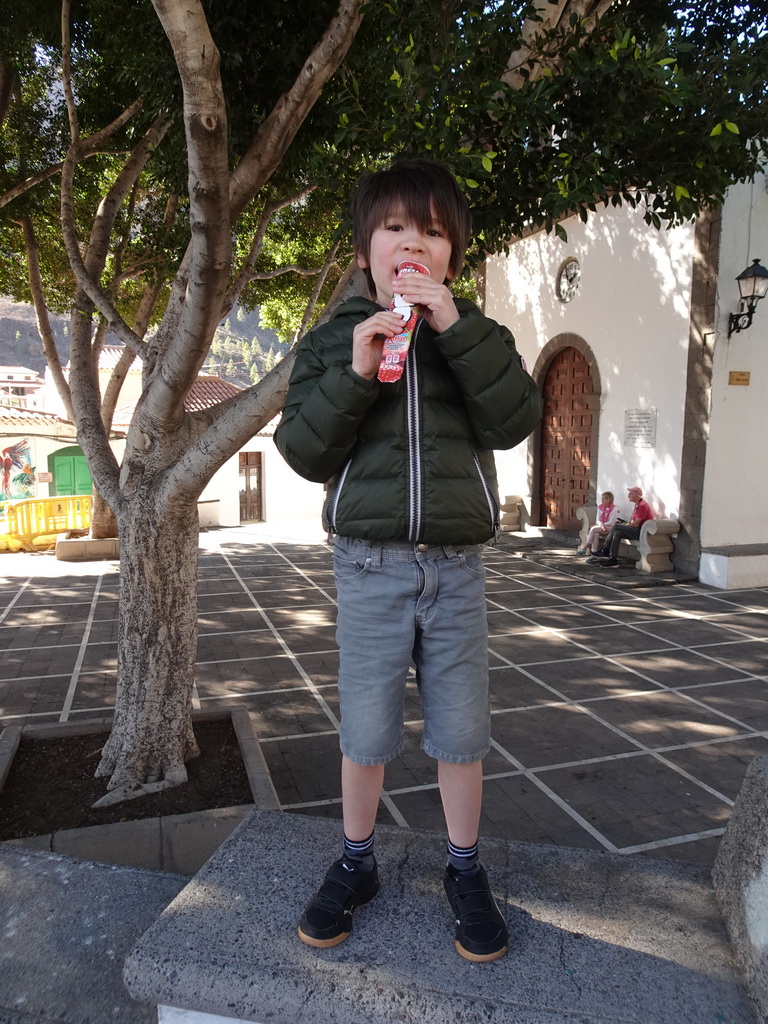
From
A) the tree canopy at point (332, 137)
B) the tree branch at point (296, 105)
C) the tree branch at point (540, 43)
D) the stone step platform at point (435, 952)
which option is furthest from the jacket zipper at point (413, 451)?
the tree branch at point (540, 43)

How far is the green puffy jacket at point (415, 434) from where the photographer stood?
1641 mm

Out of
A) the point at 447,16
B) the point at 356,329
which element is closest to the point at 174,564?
the point at 356,329

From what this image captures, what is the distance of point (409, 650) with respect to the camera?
1.76 metres

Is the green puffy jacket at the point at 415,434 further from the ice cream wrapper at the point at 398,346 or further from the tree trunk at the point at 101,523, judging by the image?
the tree trunk at the point at 101,523

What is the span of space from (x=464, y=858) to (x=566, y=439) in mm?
10159

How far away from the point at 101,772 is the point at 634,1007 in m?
2.46

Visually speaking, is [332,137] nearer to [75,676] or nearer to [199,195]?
[199,195]

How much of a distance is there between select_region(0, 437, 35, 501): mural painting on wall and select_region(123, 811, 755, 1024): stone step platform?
2096 cm

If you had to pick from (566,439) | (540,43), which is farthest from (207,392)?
(540,43)

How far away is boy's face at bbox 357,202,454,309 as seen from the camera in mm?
1642

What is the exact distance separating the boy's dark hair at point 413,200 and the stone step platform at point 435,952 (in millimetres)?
1582

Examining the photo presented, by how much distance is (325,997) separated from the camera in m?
1.53

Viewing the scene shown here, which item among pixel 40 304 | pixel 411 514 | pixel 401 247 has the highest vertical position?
pixel 40 304

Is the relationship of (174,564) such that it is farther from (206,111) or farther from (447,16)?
(447,16)
